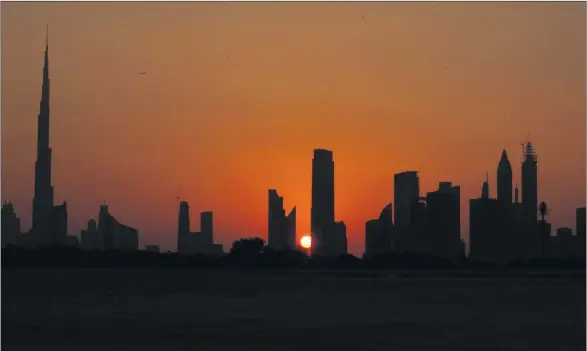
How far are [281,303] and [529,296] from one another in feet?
82.9

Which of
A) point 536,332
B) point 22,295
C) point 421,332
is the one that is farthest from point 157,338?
point 22,295

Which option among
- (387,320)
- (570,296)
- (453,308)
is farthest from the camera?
(570,296)

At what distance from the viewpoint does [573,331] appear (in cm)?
5338

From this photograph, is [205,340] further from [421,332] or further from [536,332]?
[536,332]

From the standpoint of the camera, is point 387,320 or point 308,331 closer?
point 308,331

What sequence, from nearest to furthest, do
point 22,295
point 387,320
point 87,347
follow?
point 87,347
point 387,320
point 22,295

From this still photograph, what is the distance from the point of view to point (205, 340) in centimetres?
4662

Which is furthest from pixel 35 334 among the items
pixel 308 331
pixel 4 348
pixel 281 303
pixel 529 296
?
pixel 529 296

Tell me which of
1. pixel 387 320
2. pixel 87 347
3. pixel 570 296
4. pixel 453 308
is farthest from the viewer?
pixel 570 296

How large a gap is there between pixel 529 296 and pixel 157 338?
49761 mm

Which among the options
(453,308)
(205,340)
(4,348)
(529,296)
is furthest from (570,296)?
(4,348)

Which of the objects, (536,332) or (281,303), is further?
(281,303)

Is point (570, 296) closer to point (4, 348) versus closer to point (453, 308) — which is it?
point (453, 308)

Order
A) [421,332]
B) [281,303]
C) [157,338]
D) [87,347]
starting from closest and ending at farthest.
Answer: [87,347] < [157,338] < [421,332] < [281,303]
